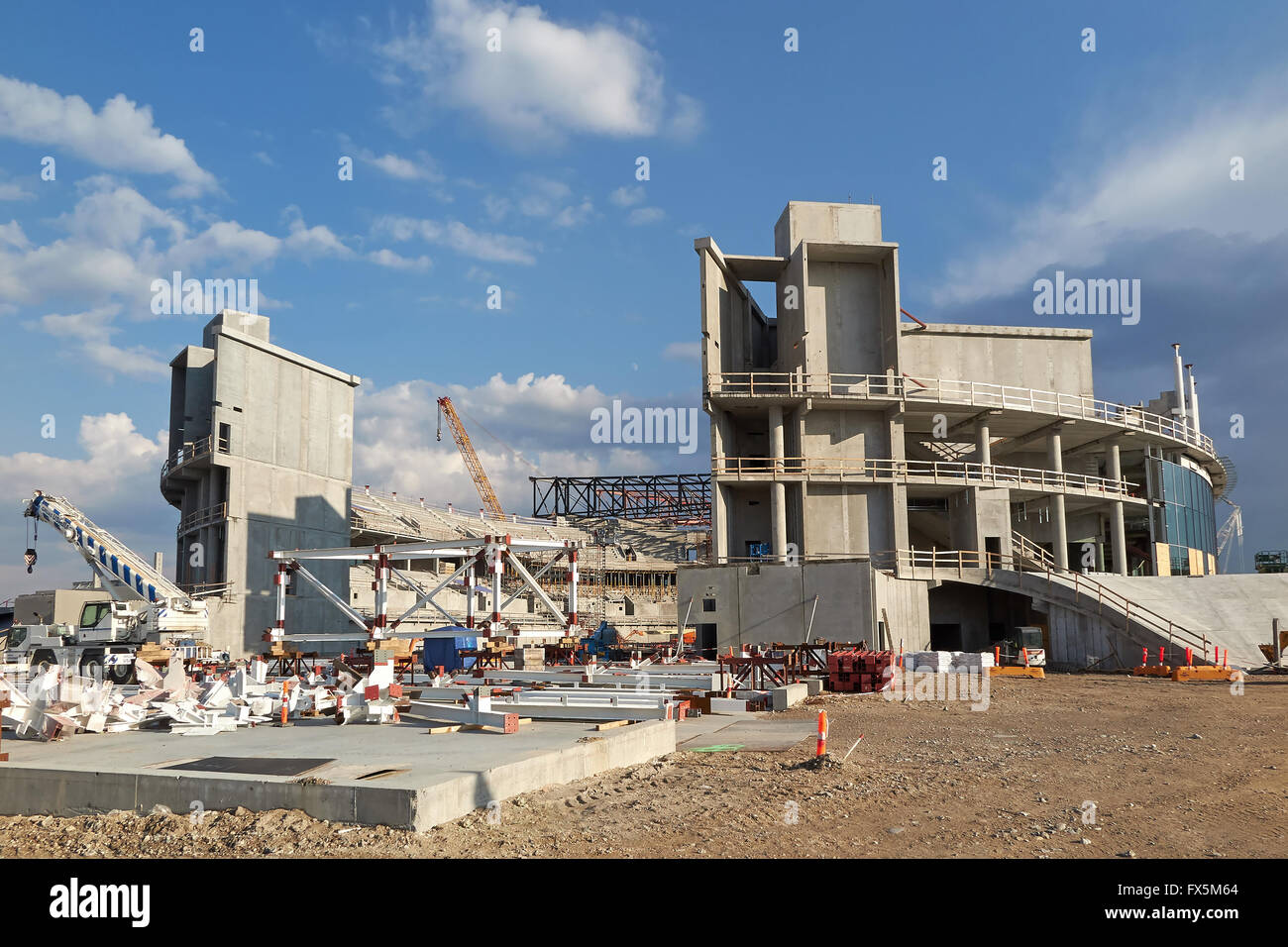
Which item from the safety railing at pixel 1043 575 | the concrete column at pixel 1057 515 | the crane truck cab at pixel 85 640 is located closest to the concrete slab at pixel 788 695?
the safety railing at pixel 1043 575

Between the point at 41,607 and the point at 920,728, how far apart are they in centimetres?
3457

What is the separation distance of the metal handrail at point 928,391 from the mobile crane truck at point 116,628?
2264cm

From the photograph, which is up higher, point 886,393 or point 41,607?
point 886,393

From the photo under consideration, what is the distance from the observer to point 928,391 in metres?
42.9

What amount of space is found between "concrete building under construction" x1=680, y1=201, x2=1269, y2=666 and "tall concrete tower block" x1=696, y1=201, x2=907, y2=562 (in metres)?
0.09

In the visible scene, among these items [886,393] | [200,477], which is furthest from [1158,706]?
[200,477]

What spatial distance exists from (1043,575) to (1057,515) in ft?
22.0

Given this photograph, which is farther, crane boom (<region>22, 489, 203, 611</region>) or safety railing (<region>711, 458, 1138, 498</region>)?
safety railing (<region>711, 458, 1138, 498</region>)

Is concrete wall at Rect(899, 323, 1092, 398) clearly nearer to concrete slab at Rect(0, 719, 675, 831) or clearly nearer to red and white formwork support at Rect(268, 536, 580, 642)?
red and white formwork support at Rect(268, 536, 580, 642)

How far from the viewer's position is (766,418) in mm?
44031

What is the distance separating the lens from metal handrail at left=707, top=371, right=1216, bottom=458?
40.8 meters

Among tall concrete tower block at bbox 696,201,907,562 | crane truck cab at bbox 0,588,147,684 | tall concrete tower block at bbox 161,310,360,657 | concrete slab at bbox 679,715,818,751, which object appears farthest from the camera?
tall concrete tower block at bbox 161,310,360,657

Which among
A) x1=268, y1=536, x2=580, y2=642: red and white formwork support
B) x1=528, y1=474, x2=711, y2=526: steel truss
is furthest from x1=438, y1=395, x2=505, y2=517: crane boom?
x1=268, y1=536, x2=580, y2=642: red and white formwork support
